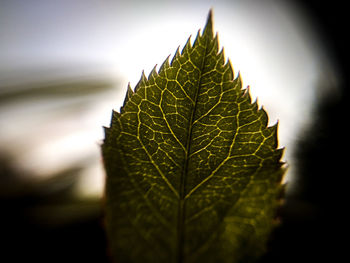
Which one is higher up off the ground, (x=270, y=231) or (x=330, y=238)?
(x=270, y=231)

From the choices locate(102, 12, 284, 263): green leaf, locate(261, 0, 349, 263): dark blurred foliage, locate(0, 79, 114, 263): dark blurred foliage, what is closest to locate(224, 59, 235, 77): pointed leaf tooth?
locate(102, 12, 284, 263): green leaf

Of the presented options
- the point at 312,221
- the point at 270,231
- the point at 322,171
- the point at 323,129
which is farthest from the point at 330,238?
the point at 270,231

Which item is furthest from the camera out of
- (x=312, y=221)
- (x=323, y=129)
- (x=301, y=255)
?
(x=323, y=129)

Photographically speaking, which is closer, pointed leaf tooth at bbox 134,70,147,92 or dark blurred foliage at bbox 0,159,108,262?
pointed leaf tooth at bbox 134,70,147,92

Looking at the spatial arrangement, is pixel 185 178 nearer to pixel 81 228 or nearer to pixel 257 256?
pixel 257 256

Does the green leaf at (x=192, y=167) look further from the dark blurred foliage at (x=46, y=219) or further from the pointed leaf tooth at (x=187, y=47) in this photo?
the dark blurred foliage at (x=46, y=219)

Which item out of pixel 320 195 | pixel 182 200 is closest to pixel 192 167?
pixel 182 200

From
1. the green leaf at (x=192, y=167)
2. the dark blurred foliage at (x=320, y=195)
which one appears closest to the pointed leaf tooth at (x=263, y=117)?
the green leaf at (x=192, y=167)

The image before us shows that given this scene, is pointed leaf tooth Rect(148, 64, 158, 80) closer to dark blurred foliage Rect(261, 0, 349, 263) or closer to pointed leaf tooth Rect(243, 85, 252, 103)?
pointed leaf tooth Rect(243, 85, 252, 103)

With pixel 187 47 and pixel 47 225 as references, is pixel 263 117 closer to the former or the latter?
pixel 187 47
